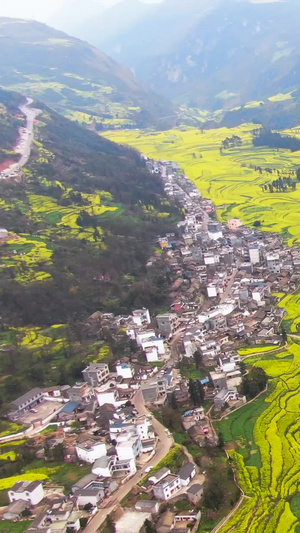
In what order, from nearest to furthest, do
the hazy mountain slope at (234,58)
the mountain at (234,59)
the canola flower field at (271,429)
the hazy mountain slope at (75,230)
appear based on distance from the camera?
the canola flower field at (271,429) < the hazy mountain slope at (75,230) < the mountain at (234,59) < the hazy mountain slope at (234,58)

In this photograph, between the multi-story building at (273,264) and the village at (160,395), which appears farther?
the multi-story building at (273,264)

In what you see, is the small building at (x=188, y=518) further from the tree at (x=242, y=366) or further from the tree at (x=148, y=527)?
the tree at (x=242, y=366)

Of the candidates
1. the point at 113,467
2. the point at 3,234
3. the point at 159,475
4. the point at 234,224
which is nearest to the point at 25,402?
the point at 113,467

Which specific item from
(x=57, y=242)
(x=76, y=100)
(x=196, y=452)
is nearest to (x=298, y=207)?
(x=57, y=242)

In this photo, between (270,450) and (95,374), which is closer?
(270,450)

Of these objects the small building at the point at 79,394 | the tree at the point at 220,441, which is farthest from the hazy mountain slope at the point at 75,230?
the tree at the point at 220,441

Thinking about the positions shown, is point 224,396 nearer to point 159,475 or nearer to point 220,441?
point 220,441

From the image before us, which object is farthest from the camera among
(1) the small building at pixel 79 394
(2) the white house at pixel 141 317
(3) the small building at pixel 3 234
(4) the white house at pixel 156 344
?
(3) the small building at pixel 3 234
